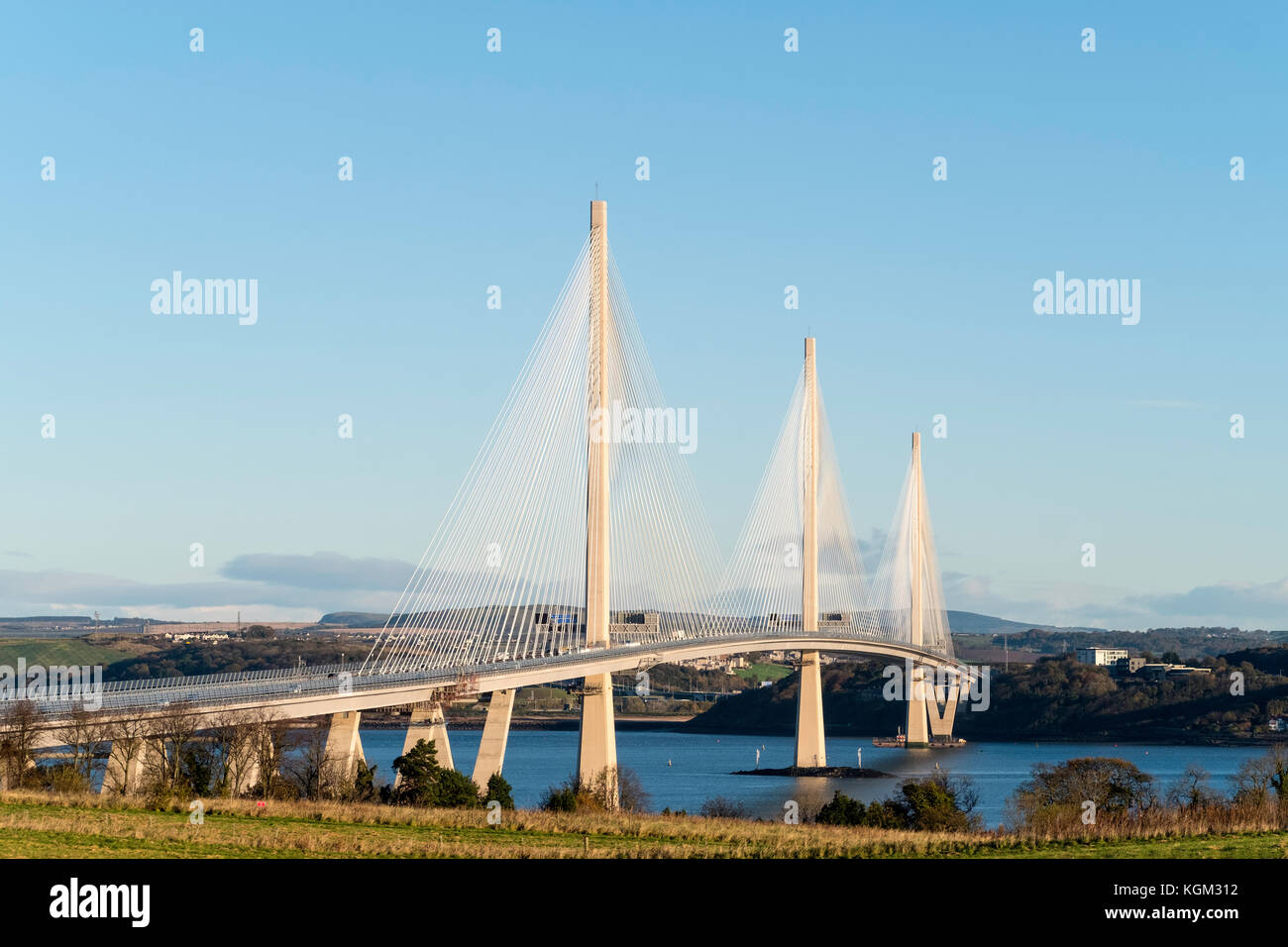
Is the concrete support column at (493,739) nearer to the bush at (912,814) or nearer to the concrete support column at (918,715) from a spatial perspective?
the bush at (912,814)

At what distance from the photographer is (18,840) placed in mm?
19016

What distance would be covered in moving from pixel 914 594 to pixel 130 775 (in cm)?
8570

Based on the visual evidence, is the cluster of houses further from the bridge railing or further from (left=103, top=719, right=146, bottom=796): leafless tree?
(left=103, top=719, right=146, bottom=796): leafless tree

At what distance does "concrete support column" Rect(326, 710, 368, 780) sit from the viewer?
1771 inches

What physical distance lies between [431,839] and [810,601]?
2686 inches

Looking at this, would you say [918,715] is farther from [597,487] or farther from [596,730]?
[597,487]

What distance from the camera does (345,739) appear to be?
4591 cm

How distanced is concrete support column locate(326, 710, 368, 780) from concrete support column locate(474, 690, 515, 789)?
16.9 ft

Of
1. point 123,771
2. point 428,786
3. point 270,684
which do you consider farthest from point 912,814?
point 123,771

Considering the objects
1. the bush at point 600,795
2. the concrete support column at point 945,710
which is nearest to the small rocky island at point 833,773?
the bush at point 600,795

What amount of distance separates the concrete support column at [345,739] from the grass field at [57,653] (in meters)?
83.3
